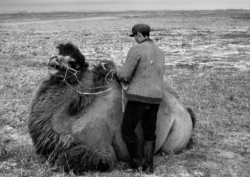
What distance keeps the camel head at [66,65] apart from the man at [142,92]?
25.5 inches

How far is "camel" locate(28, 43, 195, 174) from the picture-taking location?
15.3ft

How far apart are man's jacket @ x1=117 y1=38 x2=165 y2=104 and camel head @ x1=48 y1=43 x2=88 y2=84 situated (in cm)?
66

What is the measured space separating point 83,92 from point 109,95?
0.35 metres

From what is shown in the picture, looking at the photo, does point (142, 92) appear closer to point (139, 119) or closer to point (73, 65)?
point (139, 119)

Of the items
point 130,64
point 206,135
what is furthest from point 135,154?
point 206,135

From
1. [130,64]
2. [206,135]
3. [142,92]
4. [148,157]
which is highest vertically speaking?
[130,64]

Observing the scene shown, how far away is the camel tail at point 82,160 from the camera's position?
4559 mm

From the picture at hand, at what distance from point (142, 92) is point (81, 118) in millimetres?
822

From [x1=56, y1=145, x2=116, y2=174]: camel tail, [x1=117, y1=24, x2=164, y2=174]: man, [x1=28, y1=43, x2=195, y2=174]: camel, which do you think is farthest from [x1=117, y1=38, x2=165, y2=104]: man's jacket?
[x1=56, y1=145, x2=116, y2=174]: camel tail

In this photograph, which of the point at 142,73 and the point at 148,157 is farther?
the point at 148,157

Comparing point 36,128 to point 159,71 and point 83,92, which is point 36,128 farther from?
point 159,71

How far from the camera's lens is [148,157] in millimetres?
4793

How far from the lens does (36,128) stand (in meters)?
4.76

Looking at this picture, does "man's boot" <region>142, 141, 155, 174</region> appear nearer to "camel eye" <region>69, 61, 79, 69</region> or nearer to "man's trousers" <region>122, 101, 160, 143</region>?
"man's trousers" <region>122, 101, 160, 143</region>
